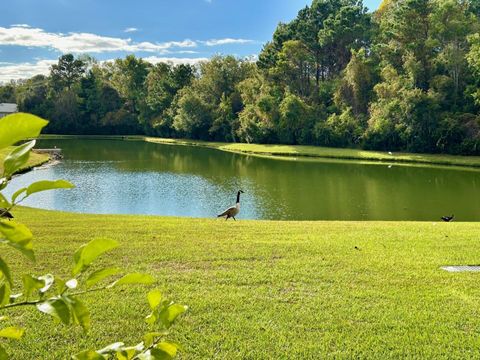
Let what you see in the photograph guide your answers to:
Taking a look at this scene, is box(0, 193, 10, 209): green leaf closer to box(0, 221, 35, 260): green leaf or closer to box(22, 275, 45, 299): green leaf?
box(0, 221, 35, 260): green leaf

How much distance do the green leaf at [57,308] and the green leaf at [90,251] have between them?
63 mm

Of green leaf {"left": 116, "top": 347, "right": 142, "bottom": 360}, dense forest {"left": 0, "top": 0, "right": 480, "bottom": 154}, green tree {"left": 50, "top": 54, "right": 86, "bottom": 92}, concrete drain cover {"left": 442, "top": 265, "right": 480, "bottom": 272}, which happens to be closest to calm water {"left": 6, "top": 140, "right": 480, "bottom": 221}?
dense forest {"left": 0, "top": 0, "right": 480, "bottom": 154}

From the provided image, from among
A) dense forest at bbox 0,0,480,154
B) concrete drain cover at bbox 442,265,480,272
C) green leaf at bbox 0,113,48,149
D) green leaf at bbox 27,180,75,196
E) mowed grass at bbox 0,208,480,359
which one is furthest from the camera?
dense forest at bbox 0,0,480,154

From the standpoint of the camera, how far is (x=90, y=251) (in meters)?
0.77

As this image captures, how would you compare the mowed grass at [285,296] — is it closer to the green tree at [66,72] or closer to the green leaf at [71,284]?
the green leaf at [71,284]

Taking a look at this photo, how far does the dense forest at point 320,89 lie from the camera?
34.4 m

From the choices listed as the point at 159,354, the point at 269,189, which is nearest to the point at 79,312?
the point at 159,354

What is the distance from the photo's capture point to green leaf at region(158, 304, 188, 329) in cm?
86

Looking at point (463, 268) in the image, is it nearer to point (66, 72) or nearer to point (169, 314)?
point (169, 314)

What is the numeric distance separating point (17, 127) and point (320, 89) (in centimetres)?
4695

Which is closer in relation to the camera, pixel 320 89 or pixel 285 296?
pixel 285 296

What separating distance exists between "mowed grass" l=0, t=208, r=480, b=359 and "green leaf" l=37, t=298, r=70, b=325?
10.1 feet

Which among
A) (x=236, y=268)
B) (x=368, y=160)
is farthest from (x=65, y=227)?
(x=368, y=160)

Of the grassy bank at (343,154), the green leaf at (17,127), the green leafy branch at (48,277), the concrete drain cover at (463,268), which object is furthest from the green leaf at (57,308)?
the grassy bank at (343,154)
